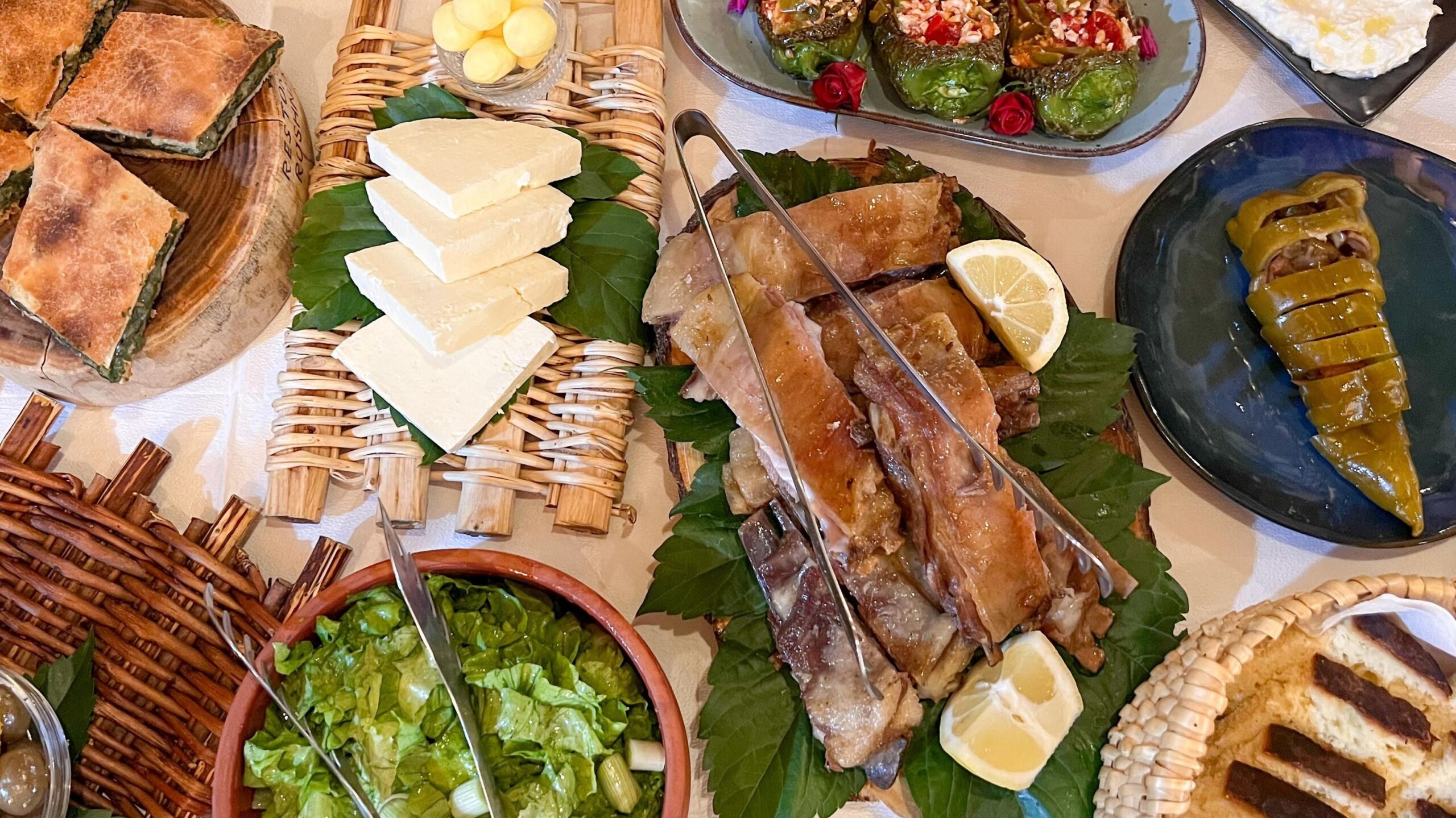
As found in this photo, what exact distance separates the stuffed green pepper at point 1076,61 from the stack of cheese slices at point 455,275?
1.04 metres

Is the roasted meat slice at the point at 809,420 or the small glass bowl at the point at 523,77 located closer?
the roasted meat slice at the point at 809,420

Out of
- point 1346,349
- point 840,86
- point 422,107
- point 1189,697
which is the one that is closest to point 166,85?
point 422,107

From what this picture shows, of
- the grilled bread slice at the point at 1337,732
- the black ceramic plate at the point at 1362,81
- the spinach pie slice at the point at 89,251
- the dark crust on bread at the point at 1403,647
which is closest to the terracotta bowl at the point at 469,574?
the spinach pie slice at the point at 89,251

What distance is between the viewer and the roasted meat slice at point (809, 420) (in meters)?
1.52

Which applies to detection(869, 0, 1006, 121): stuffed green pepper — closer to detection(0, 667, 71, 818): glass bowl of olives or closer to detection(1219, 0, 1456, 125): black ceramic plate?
detection(1219, 0, 1456, 125): black ceramic plate

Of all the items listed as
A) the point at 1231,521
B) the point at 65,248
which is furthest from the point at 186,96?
the point at 1231,521

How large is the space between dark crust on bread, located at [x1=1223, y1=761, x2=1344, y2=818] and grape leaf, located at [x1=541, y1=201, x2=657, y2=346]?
1.29m

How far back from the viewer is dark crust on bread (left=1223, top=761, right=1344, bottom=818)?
1.34 meters

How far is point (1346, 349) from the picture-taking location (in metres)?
1.73

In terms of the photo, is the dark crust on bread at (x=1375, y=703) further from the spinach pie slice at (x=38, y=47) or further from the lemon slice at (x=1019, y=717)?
the spinach pie slice at (x=38, y=47)

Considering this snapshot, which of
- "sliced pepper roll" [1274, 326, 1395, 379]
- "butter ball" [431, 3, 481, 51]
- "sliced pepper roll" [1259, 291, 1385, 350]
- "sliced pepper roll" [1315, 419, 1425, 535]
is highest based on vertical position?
"butter ball" [431, 3, 481, 51]

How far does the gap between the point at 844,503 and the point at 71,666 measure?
1.43 metres

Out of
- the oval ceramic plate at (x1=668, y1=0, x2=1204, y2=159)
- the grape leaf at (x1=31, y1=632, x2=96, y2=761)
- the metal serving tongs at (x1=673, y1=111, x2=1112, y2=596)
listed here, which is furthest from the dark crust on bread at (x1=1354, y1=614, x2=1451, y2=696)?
the grape leaf at (x1=31, y1=632, x2=96, y2=761)

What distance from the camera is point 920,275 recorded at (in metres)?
1.80
